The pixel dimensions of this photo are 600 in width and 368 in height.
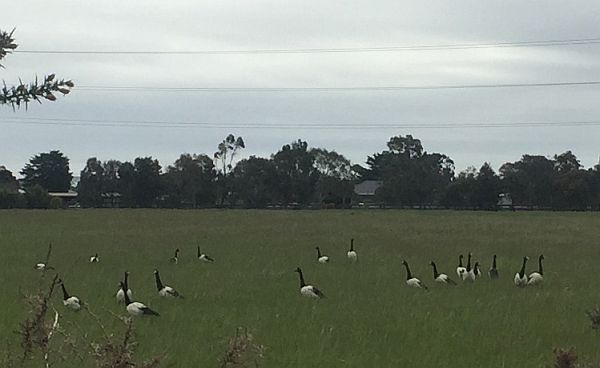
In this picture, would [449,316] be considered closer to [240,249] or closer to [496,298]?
[496,298]

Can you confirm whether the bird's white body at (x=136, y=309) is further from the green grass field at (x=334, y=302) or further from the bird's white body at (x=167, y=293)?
the bird's white body at (x=167, y=293)

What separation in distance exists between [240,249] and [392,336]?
17525mm

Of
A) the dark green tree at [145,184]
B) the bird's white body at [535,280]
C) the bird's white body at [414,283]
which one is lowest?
the bird's white body at [414,283]

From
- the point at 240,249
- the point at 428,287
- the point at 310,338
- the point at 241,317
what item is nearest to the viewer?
the point at 310,338

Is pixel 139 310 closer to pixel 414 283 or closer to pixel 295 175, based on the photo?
pixel 414 283

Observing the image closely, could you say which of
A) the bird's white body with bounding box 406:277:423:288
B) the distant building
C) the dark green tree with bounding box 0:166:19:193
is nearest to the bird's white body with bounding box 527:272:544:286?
the bird's white body with bounding box 406:277:423:288

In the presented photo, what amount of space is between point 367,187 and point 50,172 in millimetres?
49157

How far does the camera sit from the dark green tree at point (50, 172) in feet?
370

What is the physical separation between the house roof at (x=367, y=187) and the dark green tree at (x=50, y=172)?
4188cm

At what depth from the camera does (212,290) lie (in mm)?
17625

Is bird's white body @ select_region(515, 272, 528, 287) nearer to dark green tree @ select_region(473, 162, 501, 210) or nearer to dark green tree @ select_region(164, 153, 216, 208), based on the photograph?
dark green tree @ select_region(473, 162, 501, 210)

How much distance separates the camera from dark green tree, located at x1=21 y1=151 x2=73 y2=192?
113 metres

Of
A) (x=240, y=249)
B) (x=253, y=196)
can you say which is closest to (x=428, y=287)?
(x=240, y=249)

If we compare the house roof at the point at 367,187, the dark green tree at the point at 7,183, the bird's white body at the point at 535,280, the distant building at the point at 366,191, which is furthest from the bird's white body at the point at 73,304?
the house roof at the point at 367,187
